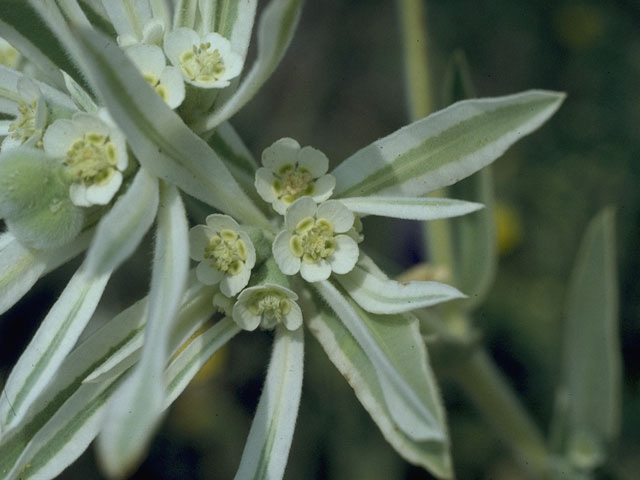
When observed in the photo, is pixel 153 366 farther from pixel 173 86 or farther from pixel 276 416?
pixel 173 86

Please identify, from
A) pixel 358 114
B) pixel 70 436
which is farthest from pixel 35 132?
pixel 358 114

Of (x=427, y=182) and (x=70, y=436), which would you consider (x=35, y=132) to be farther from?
(x=427, y=182)

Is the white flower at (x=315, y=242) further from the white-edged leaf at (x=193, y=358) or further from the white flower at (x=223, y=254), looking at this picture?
the white-edged leaf at (x=193, y=358)

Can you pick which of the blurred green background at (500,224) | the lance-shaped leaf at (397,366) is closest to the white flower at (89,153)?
the lance-shaped leaf at (397,366)

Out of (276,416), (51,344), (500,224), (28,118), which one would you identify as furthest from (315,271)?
(500,224)

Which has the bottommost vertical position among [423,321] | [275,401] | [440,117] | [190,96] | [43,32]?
[423,321]

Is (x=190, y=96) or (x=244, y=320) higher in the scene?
(x=190, y=96)

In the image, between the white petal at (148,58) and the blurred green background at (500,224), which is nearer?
the white petal at (148,58)
